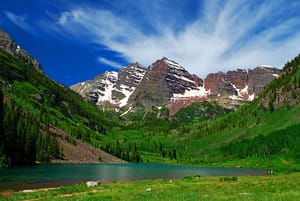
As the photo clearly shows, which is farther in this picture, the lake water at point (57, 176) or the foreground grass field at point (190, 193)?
the lake water at point (57, 176)

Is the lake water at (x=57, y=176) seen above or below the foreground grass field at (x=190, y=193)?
above

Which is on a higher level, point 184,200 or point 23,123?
point 23,123

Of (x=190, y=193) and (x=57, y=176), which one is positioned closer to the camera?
(x=190, y=193)

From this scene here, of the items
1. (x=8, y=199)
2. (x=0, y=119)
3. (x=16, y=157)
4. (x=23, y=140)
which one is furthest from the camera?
(x=23, y=140)

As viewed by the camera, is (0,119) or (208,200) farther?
(0,119)

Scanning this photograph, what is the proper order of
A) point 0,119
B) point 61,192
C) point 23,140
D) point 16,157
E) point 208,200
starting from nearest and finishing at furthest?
point 208,200, point 61,192, point 0,119, point 16,157, point 23,140

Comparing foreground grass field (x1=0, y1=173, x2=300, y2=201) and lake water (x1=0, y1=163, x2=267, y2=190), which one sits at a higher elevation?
lake water (x1=0, y1=163, x2=267, y2=190)

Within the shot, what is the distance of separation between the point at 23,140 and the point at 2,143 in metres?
31.2

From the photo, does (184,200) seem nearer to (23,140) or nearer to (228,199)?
(228,199)

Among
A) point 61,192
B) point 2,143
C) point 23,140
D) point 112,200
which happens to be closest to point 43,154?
point 23,140

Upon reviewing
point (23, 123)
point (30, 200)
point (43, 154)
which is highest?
point (23, 123)

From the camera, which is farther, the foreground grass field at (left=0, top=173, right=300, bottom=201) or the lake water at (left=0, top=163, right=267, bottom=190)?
the lake water at (left=0, top=163, right=267, bottom=190)

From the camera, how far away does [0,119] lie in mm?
137125

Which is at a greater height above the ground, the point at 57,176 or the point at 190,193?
the point at 57,176
